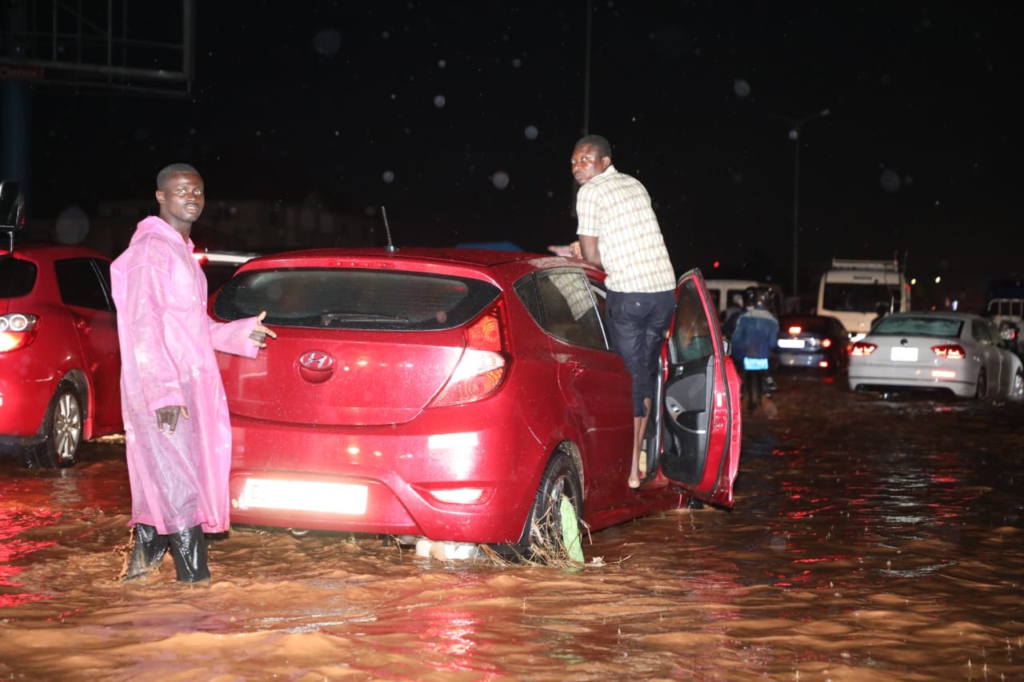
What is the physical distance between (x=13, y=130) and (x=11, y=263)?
42.0 ft

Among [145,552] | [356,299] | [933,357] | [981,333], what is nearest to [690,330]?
[356,299]

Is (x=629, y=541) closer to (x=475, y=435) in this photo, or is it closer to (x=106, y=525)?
(x=475, y=435)

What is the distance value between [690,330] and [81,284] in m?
5.12

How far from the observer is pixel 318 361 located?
639 centimetres

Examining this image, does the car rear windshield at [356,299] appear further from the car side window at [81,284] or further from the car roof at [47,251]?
the car side window at [81,284]

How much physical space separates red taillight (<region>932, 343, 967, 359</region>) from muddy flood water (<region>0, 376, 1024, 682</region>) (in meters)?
11.8

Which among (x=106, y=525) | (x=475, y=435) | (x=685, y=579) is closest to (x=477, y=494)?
→ (x=475, y=435)

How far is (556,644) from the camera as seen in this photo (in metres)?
5.39

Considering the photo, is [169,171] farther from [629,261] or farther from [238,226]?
[238,226]

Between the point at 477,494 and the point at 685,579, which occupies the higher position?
the point at 477,494

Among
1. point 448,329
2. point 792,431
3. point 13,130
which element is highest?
point 13,130

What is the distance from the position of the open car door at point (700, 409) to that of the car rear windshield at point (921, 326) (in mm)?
14088

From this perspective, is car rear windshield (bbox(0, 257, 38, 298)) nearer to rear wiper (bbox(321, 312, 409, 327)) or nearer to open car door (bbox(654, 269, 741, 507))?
rear wiper (bbox(321, 312, 409, 327))

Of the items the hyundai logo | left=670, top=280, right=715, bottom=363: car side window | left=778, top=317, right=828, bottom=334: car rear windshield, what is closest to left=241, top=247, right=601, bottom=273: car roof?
the hyundai logo
